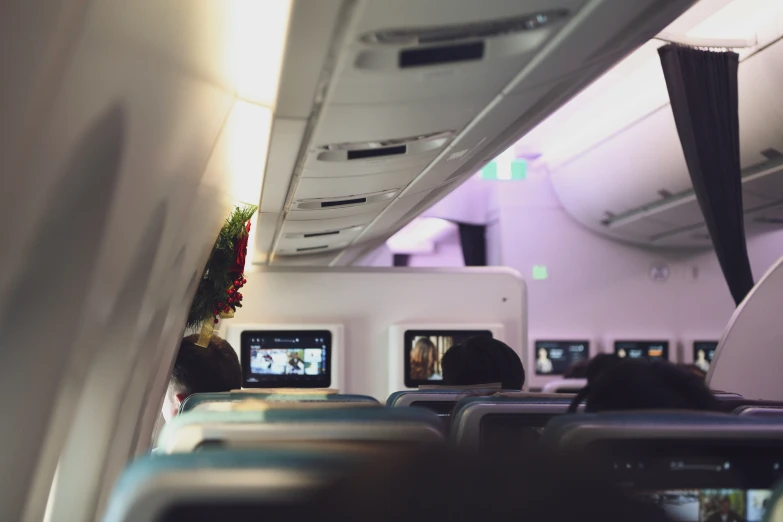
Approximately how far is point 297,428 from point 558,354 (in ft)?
48.9

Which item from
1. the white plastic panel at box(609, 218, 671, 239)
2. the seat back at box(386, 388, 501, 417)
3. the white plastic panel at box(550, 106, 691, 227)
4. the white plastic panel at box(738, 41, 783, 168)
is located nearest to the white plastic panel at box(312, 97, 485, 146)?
the seat back at box(386, 388, 501, 417)

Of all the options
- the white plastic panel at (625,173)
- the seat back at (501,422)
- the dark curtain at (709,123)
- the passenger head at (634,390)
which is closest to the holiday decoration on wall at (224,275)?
the seat back at (501,422)

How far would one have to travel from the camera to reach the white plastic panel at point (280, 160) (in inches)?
148

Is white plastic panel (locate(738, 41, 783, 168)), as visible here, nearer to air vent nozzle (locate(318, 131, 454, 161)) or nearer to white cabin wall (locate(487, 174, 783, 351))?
air vent nozzle (locate(318, 131, 454, 161))

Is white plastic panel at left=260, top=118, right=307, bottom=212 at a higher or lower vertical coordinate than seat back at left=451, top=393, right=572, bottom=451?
higher

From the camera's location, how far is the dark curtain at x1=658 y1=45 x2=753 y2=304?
8.16m

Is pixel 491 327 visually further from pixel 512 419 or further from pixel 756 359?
pixel 512 419

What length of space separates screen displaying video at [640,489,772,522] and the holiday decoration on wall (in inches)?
169

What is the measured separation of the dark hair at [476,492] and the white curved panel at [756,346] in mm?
6561

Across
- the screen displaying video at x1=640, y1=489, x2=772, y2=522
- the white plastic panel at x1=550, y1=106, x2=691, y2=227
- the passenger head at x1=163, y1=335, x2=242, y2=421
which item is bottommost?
the screen displaying video at x1=640, y1=489, x2=772, y2=522

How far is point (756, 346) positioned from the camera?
7090 millimetres

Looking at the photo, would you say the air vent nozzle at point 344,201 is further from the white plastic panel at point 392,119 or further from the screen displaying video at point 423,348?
the screen displaying video at point 423,348

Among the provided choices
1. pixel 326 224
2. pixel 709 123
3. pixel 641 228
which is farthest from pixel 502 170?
pixel 326 224

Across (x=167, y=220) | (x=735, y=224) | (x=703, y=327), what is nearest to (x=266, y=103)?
(x=167, y=220)
